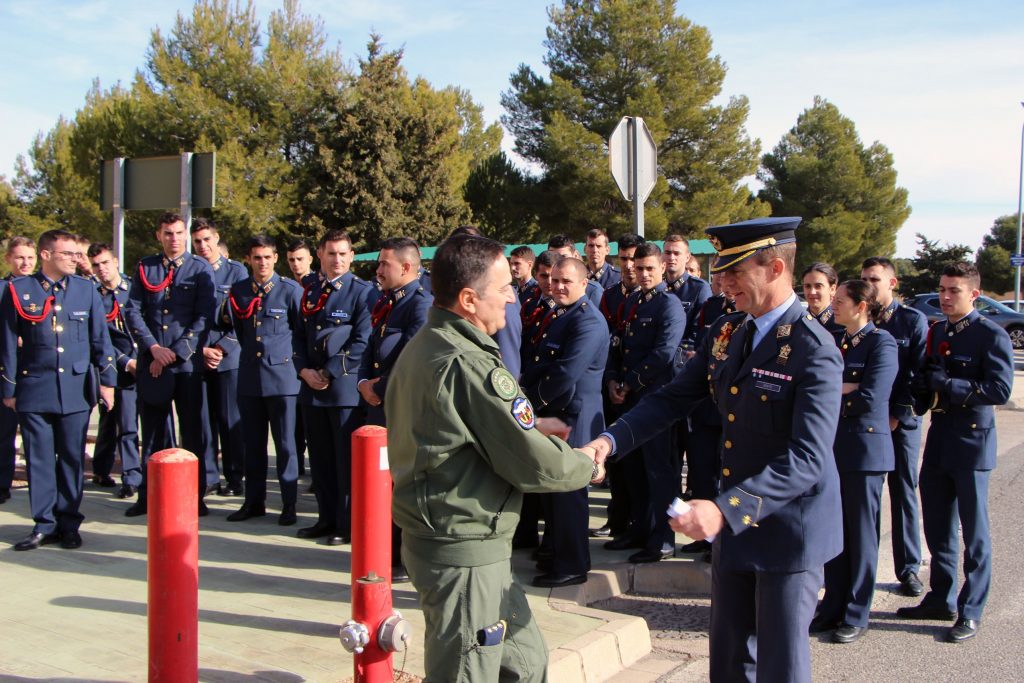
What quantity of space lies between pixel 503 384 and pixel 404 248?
3469 millimetres

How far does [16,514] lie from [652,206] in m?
30.7

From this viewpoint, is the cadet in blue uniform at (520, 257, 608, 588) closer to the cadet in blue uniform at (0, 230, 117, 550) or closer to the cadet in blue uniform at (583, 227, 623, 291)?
the cadet in blue uniform at (583, 227, 623, 291)

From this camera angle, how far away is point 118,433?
27.0 ft

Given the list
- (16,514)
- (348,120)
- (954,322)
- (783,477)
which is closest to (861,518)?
(954,322)

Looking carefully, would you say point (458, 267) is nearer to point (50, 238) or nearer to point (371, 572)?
point (371, 572)

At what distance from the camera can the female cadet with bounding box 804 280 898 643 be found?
4.90 meters

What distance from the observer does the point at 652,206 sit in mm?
35562

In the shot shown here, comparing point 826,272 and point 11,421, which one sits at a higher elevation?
point 826,272

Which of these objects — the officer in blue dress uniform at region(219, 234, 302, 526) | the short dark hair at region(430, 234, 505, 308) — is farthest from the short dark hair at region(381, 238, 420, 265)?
the short dark hair at region(430, 234, 505, 308)

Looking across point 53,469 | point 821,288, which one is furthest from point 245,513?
point 821,288

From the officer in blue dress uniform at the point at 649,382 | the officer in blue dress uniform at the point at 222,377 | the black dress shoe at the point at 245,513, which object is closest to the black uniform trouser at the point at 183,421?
the officer in blue dress uniform at the point at 222,377

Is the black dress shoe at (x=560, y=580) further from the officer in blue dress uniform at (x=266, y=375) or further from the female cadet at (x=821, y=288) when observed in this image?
the officer in blue dress uniform at (x=266, y=375)

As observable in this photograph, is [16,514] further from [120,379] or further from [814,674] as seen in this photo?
[814,674]

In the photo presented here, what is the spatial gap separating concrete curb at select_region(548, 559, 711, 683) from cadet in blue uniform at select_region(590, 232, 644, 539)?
972 mm
